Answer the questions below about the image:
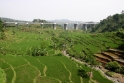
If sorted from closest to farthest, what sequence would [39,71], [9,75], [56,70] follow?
[9,75], [39,71], [56,70]

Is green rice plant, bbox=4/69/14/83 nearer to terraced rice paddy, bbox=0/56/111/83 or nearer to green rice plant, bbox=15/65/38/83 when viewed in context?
terraced rice paddy, bbox=0/56/111/83

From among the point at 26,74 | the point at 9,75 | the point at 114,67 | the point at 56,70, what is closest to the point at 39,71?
the point at 26,74

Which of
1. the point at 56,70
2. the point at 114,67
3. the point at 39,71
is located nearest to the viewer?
the point at 39,71

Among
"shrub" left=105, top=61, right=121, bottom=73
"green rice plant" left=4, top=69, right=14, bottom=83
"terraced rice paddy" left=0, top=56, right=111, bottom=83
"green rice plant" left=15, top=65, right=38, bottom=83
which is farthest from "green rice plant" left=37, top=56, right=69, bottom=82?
"shrub" left=105, top=61, right=121, bottom=73

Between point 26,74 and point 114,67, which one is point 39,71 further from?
point 114,67

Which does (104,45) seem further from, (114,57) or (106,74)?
(106,74)

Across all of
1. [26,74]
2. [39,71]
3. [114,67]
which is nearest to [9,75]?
[26,74]

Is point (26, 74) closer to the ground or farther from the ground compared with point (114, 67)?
farther from the ground

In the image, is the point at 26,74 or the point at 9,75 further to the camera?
the point at 26,74

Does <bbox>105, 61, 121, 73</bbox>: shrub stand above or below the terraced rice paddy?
below

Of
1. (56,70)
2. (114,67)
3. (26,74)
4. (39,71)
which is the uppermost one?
(26,74)

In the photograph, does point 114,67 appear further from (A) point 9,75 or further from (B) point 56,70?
(A) point 9,75
